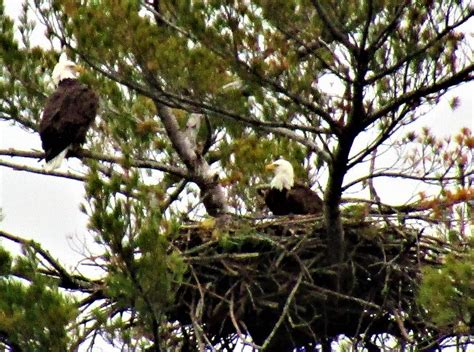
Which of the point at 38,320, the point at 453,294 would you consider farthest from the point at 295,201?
the point at 38,320

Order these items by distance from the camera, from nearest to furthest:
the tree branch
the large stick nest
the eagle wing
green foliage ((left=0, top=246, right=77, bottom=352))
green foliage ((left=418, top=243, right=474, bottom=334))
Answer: green foliage ((left=0, top=246, right=77, bottom=352))
green foliage ((left=418, top=243, right=474, bottom=334))
the tree branch
the large stick nest
the eagle wing

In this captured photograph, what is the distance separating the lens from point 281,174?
7152 millimetres

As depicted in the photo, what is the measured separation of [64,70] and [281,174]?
1.29 meters

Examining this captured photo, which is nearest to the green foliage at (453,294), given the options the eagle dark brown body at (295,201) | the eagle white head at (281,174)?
the eagle dark brown body at (295,201)

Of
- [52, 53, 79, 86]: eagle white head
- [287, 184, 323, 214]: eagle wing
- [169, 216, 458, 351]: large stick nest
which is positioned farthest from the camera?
[287, 184, 323, 214]: eagle wing

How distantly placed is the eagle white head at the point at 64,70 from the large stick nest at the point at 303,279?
1129 mm

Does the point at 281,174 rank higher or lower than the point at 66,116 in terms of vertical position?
lower

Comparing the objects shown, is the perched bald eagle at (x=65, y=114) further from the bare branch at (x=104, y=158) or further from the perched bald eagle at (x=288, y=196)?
the perched bald eagle at (x=288, y=196)

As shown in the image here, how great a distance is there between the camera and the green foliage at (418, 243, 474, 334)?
4.91 metres

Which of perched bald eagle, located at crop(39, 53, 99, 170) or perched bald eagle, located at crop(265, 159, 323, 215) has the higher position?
perched bald eagle, located at crop(39, 53, 99, 170)

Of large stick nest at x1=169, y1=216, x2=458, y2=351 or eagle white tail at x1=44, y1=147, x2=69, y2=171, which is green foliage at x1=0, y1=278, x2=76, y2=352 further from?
eagle white tail at x1=44, y1=147, x2=69, y2=171

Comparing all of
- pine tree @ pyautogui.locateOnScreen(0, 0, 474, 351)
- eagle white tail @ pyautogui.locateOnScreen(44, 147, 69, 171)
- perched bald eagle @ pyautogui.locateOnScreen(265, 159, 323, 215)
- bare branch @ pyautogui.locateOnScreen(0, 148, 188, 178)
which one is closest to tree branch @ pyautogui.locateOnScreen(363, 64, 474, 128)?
pine tree @ pyautogui.locateOnScreen(0, 0, 474, 351)

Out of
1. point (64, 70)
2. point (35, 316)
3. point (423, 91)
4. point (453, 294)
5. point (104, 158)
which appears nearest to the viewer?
point (35, 316)

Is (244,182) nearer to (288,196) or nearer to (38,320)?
(288,196)
